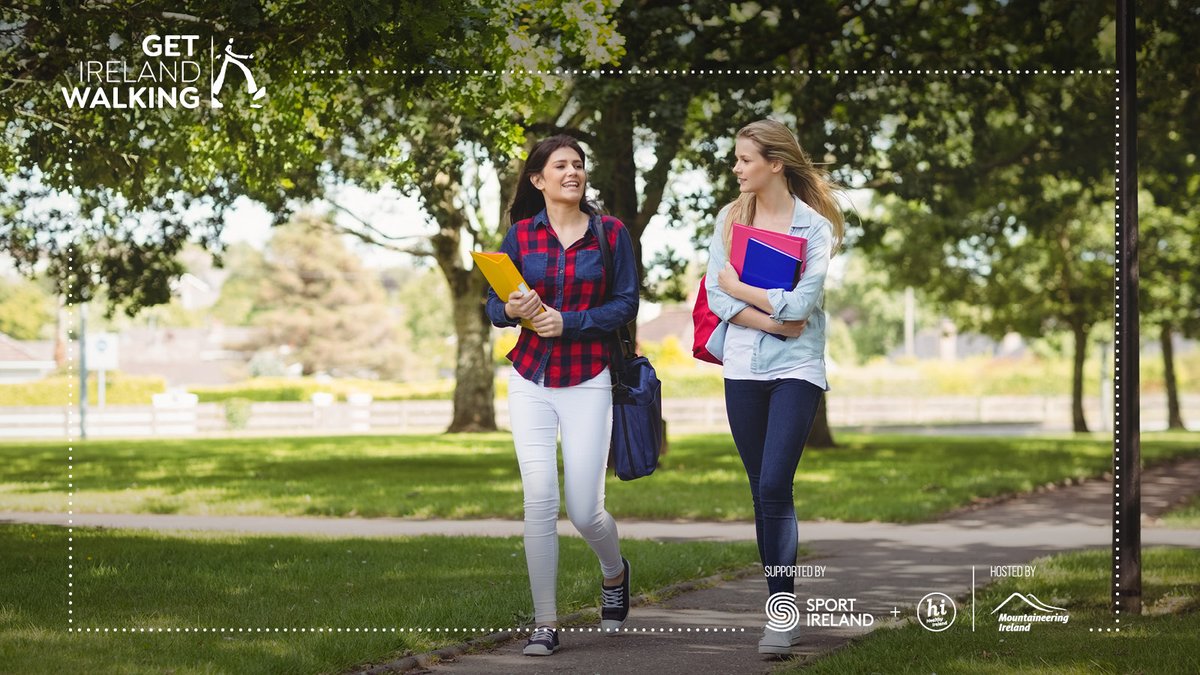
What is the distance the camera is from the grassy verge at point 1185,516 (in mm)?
12383

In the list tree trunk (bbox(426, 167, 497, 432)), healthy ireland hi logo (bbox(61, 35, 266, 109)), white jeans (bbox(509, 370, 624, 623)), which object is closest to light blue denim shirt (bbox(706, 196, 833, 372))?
white jeans (bbox(509, 370, 624, 623))

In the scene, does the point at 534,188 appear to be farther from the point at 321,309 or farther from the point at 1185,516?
the point at 321,309

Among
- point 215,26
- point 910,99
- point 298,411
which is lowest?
point 298,411

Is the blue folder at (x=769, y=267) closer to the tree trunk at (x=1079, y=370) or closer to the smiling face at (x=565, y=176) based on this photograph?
the smiling face at (x=565, y=176)

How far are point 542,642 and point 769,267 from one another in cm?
185

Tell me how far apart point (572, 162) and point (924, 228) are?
24.1 meters

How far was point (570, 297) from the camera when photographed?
235 inches

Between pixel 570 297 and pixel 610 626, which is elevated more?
pixel 570 297

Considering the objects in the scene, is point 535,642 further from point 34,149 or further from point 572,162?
point 34,149

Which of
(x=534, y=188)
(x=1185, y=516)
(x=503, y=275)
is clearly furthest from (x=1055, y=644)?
(x=1185, y=516)

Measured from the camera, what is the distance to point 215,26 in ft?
26.6

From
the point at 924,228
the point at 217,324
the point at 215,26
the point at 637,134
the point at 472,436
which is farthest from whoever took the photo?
the point at 217,324

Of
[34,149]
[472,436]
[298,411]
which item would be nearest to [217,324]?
[298,411]

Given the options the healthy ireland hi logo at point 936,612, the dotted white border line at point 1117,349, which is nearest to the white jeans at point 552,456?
the healthy ireland hi logo at point 936,612
